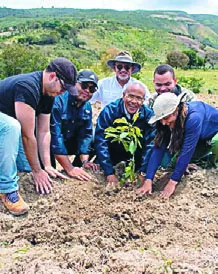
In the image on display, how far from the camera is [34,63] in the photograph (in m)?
23.5

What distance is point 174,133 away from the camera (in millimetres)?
3684

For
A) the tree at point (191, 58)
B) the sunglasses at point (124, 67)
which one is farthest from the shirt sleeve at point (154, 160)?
the tree at point (191, 58)

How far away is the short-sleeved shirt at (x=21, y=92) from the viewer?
11.1ft

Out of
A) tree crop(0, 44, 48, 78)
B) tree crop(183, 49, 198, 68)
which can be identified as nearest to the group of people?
tree crop(0, 44, 48, 78)

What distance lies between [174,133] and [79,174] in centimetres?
108

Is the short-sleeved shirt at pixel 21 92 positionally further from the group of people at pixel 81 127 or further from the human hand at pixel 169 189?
the human hand at pixel 169 189

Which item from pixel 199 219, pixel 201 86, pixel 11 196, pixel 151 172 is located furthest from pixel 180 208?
pixel 201 86

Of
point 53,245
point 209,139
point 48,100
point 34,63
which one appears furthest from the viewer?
point 34,63

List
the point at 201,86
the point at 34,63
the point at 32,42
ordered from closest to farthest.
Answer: the point at 201,86 → the point at 34,63 → the point at 32,42

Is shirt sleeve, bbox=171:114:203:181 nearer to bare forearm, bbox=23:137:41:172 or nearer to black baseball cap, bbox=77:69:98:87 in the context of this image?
black baseball cap, bbox=77:69:98:87

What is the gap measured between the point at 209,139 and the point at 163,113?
83cm

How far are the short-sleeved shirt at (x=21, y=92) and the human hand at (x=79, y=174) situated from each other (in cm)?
85

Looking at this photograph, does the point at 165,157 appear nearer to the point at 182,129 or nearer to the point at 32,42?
the point at 182,129

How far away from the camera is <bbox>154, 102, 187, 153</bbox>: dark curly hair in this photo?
11.9 feet
